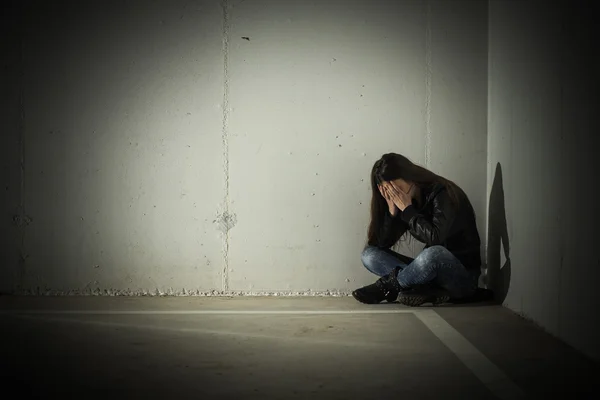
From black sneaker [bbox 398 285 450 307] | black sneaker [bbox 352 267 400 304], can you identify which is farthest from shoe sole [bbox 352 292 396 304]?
black sneaker [bbox 398 285 450 307]

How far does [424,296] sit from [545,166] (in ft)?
3.75

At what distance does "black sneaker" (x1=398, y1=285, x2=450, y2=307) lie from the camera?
13.6 feet

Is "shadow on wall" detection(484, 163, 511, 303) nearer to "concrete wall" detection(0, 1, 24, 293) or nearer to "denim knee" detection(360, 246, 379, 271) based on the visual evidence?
"denim knee" detection(360, 246, 379, 271)

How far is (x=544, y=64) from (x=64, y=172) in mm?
3117

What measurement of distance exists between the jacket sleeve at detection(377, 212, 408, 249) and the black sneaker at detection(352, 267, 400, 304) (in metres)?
0.23

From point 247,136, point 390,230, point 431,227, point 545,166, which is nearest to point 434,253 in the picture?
point 431,227

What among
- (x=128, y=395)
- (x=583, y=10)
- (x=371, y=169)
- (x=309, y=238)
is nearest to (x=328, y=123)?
(x=371, y=169)

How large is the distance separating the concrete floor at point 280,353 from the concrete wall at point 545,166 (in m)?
0.23

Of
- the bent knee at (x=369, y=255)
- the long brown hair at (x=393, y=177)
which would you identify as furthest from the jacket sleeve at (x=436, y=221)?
the bent knee at (x=369, y=255)

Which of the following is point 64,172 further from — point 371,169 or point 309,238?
point 371,169

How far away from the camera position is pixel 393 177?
4.26 m

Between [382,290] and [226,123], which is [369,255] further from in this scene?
[226,123]

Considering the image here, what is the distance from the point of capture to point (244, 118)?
15.2 feet

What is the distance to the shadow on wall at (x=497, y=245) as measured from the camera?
422 cm
